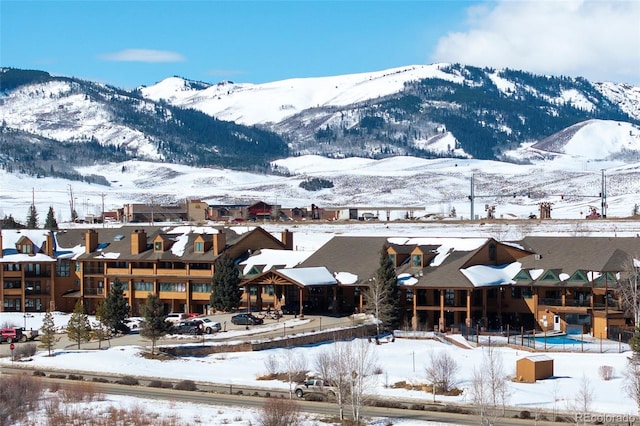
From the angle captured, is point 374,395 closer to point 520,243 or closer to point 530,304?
point 530,304

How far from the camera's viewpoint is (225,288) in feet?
249

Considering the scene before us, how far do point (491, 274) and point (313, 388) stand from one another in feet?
93.5

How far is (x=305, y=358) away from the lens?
184 ft

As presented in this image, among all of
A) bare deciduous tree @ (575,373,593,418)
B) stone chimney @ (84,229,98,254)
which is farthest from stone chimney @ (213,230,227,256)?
bare deciduous tree @ (575,373,593,418)

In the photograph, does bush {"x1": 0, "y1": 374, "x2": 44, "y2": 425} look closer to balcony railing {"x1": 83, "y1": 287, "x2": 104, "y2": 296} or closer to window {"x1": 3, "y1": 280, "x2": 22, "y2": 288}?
window {"x1": 3, "y1": 280, "x2": 22, "y2": 288}

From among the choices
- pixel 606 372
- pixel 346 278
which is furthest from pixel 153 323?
pixel 606 372

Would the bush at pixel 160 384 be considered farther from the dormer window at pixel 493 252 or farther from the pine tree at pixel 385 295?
the dormer window at pixel 493 252

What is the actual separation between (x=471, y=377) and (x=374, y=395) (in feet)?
21.6

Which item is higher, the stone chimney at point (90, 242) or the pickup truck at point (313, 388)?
the stone chimney at point (90, 242)

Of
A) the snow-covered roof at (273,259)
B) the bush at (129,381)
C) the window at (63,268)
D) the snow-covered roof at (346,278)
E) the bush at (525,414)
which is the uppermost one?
the snow-covered roof at (273,259)

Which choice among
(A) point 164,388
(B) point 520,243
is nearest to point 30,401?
(A) point 164,388

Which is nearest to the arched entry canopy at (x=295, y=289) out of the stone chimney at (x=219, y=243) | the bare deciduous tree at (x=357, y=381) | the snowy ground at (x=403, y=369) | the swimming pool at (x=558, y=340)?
the stone chimney at (x=219, y=243)

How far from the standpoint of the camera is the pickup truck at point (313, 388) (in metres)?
46.0

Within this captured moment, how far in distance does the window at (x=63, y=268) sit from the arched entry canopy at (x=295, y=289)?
17.1 meters
